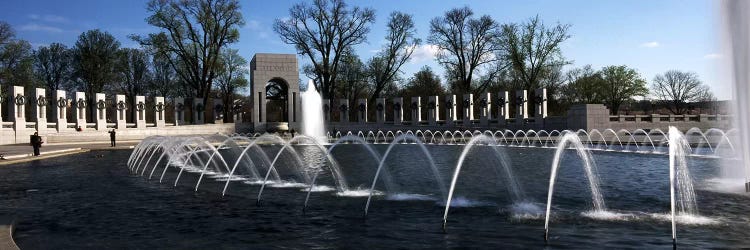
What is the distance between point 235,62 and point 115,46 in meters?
15.5

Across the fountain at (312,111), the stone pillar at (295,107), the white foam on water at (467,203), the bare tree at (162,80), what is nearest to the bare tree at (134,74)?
the bare tree at (162,80)

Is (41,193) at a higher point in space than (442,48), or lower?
lower

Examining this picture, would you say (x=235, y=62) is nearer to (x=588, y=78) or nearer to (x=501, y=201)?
(x=588, y=78)

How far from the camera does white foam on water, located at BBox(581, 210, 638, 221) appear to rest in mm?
8883

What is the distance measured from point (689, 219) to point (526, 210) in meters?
2.58

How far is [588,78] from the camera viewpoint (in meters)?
76.9

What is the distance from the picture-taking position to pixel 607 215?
9.15 meters

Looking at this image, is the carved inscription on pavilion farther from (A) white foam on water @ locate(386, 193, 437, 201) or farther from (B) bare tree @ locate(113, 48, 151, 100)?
(A) white foam on water @ locate(386, 193, 437, 201)

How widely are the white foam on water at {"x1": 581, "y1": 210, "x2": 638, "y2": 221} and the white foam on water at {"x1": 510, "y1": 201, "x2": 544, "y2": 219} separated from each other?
775 mm

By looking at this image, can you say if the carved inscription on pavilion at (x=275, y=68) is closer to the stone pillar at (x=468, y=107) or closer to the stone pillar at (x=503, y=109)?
the stone pillar at (x=468, y=107)

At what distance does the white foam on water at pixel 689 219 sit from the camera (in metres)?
8.46

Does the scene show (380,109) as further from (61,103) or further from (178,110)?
(61,103)

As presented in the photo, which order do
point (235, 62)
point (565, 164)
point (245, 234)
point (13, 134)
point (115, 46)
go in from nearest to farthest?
point (245, 234) < point (565, 164) < point (13, 134) < point (115, 46) < point (235, 62)

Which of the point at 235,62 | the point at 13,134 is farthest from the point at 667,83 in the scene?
the point at 13,134
